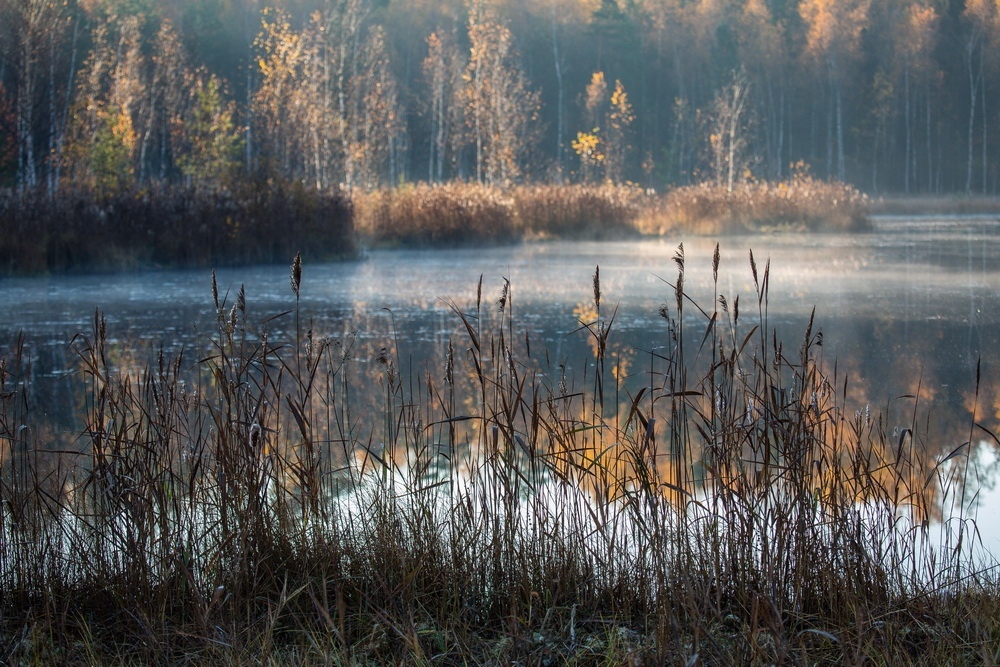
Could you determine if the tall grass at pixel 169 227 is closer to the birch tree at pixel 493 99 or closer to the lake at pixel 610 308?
the lake at pixel 610 308

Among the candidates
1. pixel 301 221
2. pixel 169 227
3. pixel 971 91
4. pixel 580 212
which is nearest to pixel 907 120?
pixel 971 91

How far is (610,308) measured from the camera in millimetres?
8578

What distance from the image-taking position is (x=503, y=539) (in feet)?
8.11

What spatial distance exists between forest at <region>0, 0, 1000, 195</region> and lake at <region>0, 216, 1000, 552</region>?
14686 mm

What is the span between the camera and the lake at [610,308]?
17.3 feet

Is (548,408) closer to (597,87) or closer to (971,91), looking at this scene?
(597,87)

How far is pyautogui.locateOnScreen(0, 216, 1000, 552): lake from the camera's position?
5.26 meters

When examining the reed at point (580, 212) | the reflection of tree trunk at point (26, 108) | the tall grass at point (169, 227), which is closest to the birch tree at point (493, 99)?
the reed at point (580, 212)

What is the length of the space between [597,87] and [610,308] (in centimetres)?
3288

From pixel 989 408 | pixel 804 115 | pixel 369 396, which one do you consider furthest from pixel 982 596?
pixel 804 115

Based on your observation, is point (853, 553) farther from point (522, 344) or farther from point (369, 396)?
point (522, 344)

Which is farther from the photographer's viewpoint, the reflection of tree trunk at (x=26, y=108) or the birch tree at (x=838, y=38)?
the birch tree at (x=838, y=38)

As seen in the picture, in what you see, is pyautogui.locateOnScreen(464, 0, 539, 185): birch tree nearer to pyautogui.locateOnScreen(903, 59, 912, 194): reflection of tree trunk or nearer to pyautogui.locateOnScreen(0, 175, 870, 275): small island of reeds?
pyautogui.locateOnScreen(0, 175, 870, 275): small island of reeds

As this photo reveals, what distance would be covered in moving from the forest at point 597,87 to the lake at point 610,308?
14.7 m
